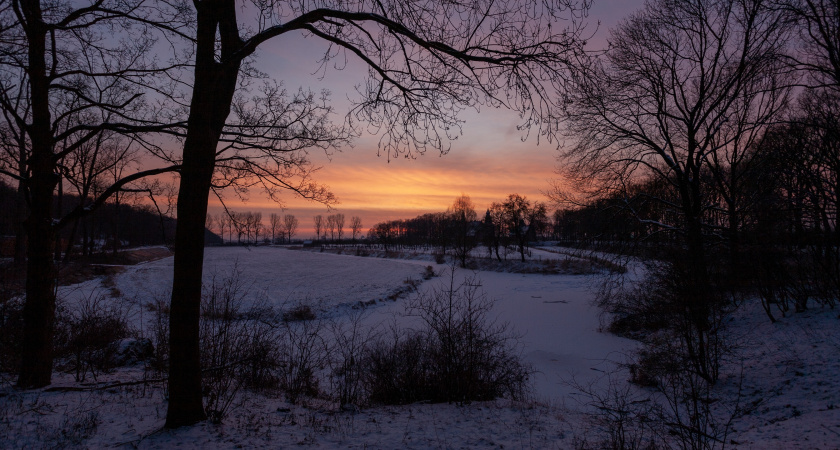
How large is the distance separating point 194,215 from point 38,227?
9.75 feet

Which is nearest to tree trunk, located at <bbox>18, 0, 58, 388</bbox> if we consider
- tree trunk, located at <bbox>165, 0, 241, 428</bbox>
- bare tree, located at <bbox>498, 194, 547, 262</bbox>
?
tree trunk, located at <bbox>165, 0, 241, 428</bbox>

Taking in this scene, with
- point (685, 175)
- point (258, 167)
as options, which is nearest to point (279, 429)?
point (258, 167)

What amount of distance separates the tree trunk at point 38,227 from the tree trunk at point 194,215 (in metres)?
2.66

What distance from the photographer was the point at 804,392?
6980mm

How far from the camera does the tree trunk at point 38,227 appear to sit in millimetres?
5141

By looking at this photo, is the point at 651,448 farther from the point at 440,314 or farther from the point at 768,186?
the point at 768,186

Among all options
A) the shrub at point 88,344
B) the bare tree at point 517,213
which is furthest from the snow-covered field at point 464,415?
the bare tree at point 517,213

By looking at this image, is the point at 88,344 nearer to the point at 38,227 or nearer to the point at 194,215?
the point at 38,227

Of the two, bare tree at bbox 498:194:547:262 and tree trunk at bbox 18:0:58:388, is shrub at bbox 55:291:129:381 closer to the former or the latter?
tree trunk at bbox 18:0:58:388

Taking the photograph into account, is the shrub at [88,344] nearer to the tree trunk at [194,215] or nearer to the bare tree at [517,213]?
the tree trunk at [194,215]

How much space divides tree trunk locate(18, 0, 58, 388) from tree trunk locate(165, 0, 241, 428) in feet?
8.73

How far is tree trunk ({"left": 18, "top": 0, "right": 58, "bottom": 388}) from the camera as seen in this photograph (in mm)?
5141

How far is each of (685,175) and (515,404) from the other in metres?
11.4

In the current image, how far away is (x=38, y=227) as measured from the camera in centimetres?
516
